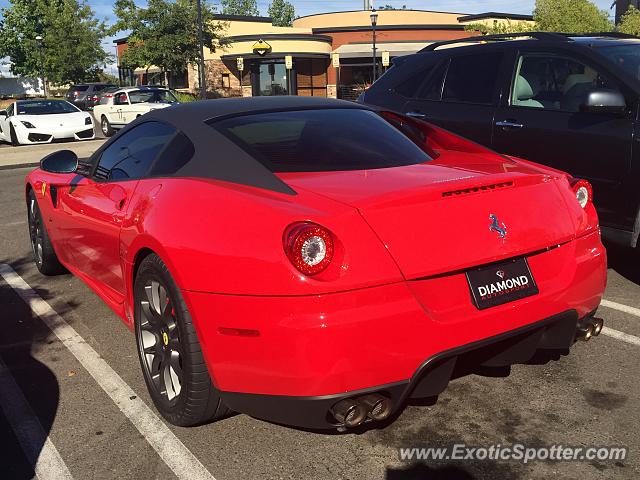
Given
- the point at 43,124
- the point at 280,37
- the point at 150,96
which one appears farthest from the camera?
the point at 280,37

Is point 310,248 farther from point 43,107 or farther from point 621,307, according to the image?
point 43,107

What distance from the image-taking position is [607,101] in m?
4.73

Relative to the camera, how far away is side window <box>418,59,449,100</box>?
21.3 ft

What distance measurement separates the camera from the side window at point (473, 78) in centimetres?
596

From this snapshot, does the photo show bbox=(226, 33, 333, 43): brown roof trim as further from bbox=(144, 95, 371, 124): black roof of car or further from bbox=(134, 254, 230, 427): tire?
bbox=(134, 254, 230, 427): tire

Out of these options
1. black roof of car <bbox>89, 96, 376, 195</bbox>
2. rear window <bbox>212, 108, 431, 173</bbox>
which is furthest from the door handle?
rear window <bbox>212, 108, 431, 173</bbox>

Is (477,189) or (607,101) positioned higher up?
(607,101)

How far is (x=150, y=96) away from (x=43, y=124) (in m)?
5.37

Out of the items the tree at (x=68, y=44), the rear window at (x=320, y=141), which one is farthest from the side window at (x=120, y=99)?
the tree at (x=68, y=44)

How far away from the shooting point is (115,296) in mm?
3834

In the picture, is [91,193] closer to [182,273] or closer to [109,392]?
[109,392]

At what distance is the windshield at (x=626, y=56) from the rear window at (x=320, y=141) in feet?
7.92

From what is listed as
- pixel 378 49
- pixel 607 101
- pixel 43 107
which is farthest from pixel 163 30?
pixel 607 101

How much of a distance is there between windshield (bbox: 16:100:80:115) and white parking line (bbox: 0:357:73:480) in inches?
667
